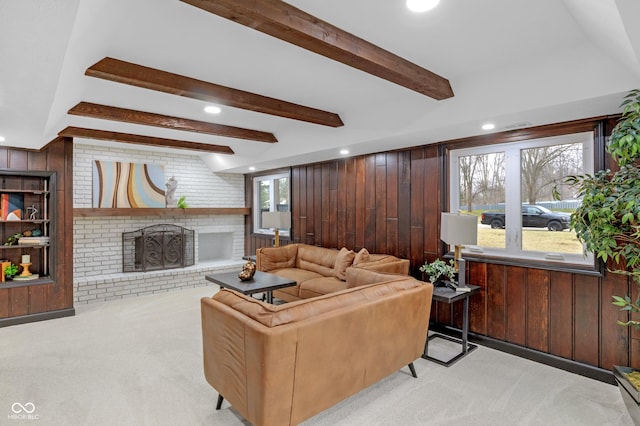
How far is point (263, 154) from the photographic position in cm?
546

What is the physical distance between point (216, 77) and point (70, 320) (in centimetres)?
368

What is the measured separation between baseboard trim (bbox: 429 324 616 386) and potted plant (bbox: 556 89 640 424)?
17.8 inches

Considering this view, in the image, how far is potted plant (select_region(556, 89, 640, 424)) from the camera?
6.67ft

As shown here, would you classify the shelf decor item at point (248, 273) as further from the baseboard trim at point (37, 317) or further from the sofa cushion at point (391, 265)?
the baseboard trim at point (37, 317)

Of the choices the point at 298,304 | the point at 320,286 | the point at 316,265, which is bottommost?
the point at 320,286

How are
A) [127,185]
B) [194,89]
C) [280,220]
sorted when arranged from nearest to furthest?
1. [194,89]
2. [280,220]
3. [127,185]

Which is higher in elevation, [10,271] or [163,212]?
[163,212]

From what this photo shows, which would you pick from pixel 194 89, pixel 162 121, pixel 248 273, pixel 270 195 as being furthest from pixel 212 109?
pixel 270 195

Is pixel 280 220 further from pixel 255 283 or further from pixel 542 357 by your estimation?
pixel 542 357

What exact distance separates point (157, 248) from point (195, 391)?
13.1ft

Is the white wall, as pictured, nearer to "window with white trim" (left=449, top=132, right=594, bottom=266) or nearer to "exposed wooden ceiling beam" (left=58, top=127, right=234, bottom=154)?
"exposed wooden ceiling beam" (left=58, top=127, right=234, bottom=154)

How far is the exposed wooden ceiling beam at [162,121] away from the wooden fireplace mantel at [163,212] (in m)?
2.22

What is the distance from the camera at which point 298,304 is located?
203 centimetres

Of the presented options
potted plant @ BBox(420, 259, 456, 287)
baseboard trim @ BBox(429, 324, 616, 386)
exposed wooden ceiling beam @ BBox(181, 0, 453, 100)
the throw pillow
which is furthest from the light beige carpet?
exposed wooden ceiling beam @ BBox(181, 0, 453, 100)
